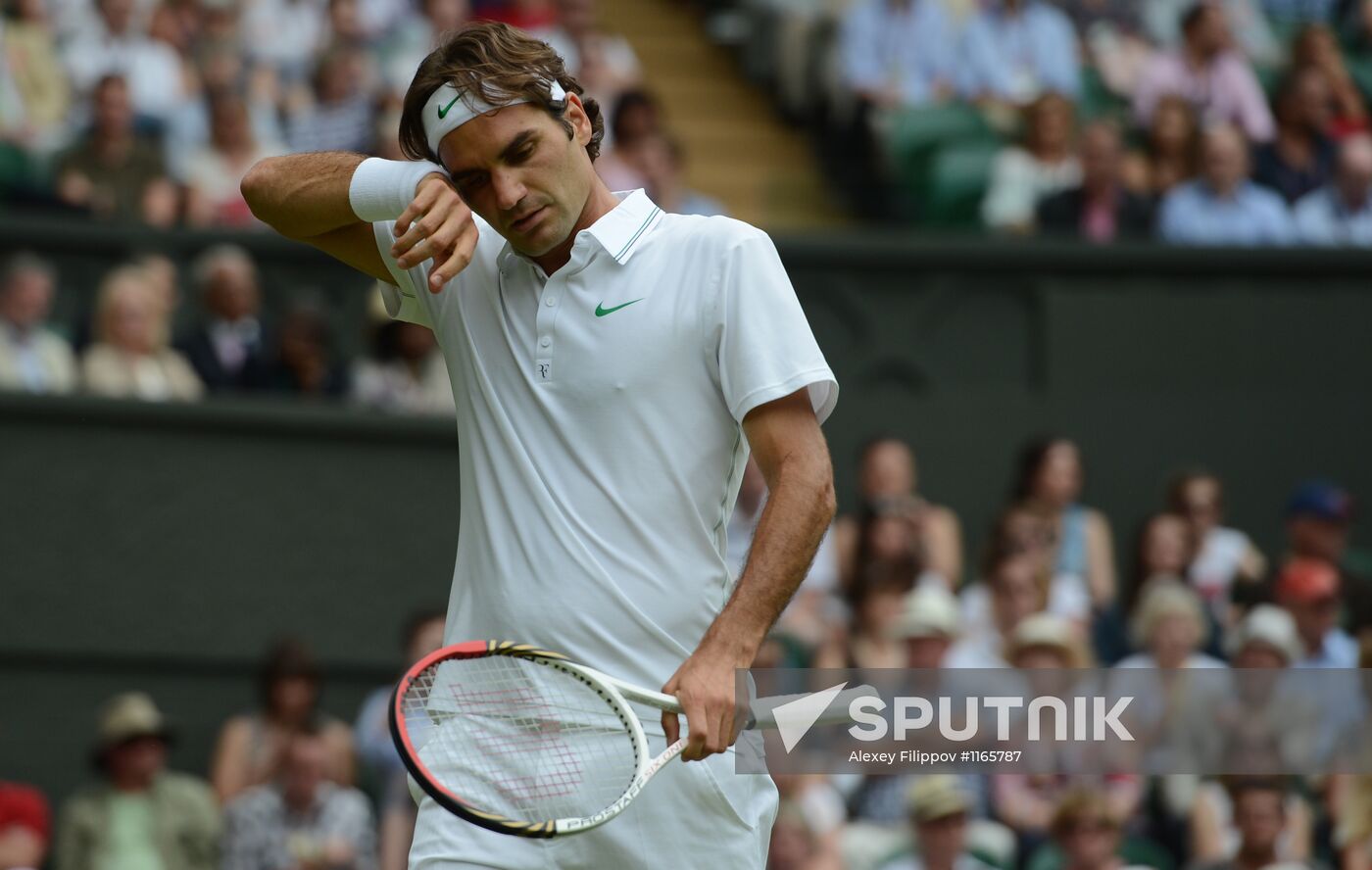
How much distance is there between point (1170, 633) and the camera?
28.7ft

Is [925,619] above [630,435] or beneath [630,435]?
beneath

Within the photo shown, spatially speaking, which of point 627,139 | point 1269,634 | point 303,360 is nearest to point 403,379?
point 303,360

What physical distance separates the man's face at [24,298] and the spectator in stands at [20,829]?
2.28 meters

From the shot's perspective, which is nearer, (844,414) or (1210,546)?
(1210,546)

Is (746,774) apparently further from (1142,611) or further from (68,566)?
(68,566)

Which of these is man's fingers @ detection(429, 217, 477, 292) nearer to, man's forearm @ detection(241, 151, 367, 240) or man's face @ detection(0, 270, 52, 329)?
man's forearm @ detection(241, 151, 367, 240)

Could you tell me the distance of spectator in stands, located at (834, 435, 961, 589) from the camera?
30.3ft

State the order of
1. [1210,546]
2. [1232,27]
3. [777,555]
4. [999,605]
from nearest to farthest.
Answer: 1. [777,555]
2. [999,605]
3. [1210,546]
4. [1232,27]

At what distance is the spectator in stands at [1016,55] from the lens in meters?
11.9

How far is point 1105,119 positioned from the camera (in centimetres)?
1145

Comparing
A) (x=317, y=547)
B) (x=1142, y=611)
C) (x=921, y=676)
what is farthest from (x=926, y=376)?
(x=921, y=676)

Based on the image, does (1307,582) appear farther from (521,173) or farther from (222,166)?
(521,173)

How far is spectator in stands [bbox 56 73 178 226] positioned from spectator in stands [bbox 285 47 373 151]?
2.17 ft

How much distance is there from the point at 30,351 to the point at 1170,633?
4.85 m
